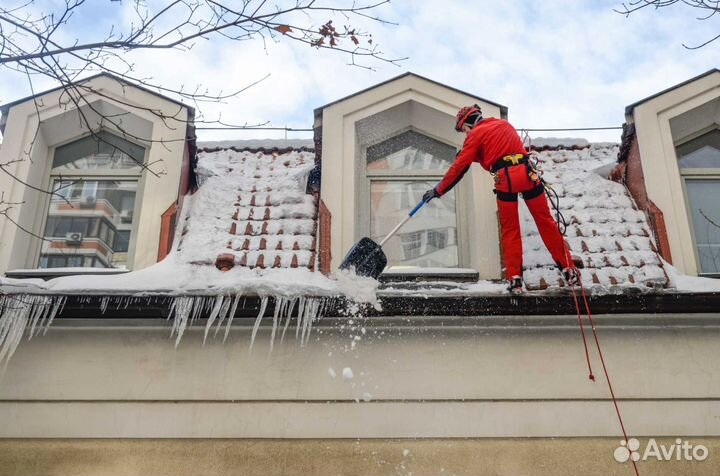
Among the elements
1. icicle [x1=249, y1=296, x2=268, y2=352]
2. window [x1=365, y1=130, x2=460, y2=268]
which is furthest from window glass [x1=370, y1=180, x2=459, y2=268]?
icicle [x1=249, y1=296, x2=268, y2=352]

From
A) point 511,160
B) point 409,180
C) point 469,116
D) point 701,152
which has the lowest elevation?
point 511,160

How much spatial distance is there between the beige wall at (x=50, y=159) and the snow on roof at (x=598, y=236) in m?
3.01

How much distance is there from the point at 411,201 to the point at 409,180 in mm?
235

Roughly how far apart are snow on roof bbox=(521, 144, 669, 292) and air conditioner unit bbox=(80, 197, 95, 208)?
12.3ft

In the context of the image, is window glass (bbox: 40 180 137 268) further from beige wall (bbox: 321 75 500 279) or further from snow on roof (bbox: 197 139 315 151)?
beige wall (bbox: 321 75 500 279)

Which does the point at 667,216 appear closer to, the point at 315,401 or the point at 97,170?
the point at 315,401

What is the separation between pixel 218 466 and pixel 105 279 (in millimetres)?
1586

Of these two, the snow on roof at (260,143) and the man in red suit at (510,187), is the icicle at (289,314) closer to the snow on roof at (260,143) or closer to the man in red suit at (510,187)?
the man in red suit at (510,187)

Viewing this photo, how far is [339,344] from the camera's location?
179 inches

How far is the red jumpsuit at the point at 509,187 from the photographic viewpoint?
14.9 feet

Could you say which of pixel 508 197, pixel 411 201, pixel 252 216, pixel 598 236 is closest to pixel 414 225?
pixel 411 201

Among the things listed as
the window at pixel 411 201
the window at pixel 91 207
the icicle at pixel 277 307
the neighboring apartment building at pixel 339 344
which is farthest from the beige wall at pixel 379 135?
the window at pixel 91 207

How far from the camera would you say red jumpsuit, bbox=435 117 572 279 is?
454 cm

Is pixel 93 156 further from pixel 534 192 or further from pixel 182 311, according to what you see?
pixel 534 192
